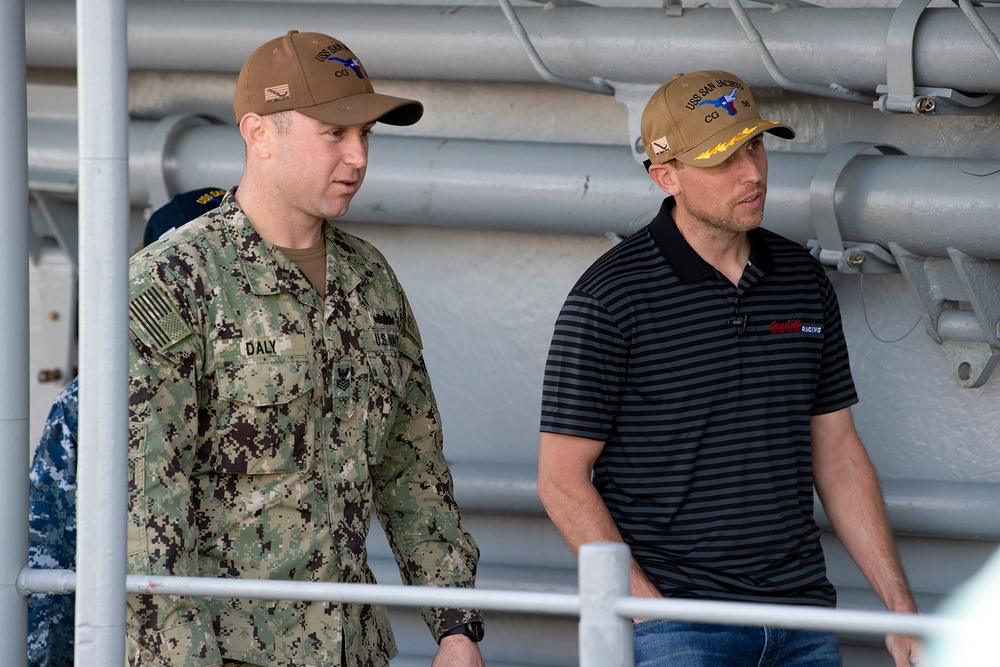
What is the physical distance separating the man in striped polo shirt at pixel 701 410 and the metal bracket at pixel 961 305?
59 centimetres

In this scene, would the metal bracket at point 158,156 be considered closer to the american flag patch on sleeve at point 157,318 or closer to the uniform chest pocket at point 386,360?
the uniform chest pocket at point 386,360

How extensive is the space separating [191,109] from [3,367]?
2.09 m

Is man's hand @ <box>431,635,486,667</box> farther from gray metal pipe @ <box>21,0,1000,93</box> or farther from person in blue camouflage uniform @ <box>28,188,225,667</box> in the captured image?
gray metal pipe @ <box>21,0,1000,93</box>

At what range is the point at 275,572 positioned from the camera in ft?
6.57

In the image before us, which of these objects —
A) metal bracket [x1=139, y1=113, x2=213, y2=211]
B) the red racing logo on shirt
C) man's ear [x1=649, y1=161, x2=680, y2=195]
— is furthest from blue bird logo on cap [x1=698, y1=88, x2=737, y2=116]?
metal bracket [x1=139, y1=113, x2=213, y2=211]

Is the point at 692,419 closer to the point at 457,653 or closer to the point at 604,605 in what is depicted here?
the point at 457,653

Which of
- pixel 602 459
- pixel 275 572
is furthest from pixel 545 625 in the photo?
pixel 275 572

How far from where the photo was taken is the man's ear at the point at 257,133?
2062 millimetres

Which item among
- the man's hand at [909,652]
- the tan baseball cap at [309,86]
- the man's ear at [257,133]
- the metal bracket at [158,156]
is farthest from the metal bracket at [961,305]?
the metal bracket at [158,156]

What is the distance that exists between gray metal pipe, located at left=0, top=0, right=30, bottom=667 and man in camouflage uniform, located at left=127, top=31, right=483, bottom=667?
0.51ft

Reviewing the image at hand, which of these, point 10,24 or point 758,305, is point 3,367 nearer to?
point 10,24

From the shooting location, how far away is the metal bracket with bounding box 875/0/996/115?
271 centimetres

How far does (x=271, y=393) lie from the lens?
1986mm

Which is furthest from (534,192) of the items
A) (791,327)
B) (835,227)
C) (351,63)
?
(351,63)
